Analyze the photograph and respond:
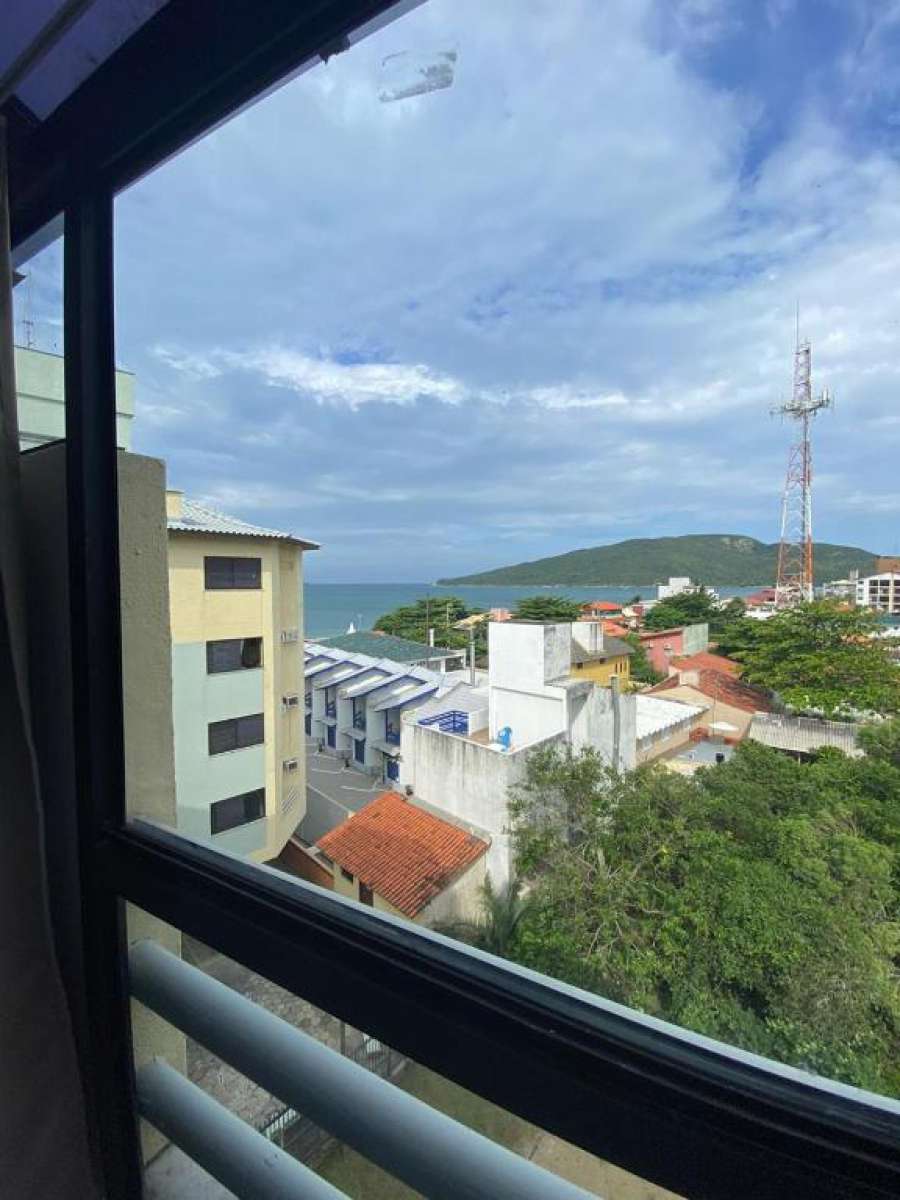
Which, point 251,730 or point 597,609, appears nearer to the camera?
point 251,730

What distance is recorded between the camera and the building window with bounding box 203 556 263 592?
1.26 m

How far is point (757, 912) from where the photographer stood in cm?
126

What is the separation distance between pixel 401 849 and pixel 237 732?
0.63m

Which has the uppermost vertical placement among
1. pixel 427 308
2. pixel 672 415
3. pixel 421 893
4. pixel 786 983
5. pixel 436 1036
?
pixel 427 308

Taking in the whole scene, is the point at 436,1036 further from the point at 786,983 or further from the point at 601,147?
the point at 601,147

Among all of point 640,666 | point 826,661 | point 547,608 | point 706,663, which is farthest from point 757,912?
point 547,608

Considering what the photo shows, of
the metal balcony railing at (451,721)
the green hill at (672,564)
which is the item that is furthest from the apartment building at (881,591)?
the metal balcony railing at (451,721)

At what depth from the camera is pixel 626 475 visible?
1.36m

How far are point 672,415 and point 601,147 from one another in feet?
1.46

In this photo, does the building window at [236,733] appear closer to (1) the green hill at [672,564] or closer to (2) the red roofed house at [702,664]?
(1) the green hill at [672,564]

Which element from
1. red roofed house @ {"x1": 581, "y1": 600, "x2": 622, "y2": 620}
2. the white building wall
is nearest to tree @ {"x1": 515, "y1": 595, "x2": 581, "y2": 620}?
red roofed house @ {"x1": 581, "y1": 600, "x2": 622, "y2": 620}

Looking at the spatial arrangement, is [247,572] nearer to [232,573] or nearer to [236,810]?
[232,573]

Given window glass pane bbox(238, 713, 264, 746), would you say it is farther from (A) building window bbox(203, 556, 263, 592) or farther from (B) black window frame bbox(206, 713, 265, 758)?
(A) building window bbox(203, 556, 263, 592)

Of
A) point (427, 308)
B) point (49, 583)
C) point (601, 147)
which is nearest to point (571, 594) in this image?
point (427, 308)
